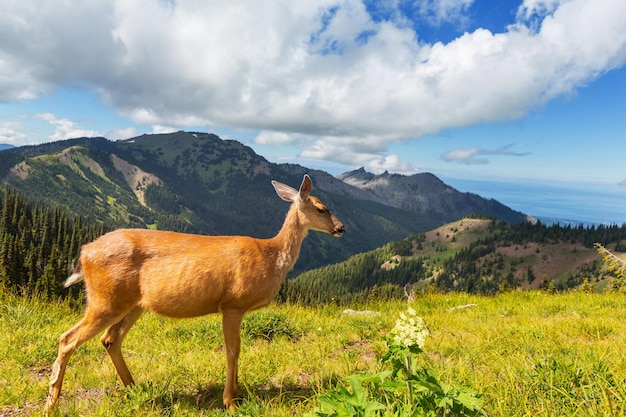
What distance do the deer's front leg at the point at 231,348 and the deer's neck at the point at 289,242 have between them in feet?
3.67

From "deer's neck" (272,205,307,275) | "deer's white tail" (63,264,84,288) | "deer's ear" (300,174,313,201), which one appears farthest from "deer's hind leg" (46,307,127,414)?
"deer's ear" (300,174,313,201)

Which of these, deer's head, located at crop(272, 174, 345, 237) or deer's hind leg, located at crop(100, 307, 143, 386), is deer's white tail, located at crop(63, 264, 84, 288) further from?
deer's head, located at crop(272, 174, 345, 237)

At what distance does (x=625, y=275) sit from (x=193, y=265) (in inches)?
688

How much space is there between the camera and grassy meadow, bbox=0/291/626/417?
443cm

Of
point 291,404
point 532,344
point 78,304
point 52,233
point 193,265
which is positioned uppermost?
point 193,265

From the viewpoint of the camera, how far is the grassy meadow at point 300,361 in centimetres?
443

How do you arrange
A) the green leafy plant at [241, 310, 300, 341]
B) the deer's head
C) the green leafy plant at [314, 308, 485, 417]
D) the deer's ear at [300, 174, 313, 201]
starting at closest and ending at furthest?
the green leafy plant at [314, 308, 485, 417]
the deer's ear at [300, 174, 313, 201]
the deer's head
the green leafy plant at [241, 310, 300, 341]

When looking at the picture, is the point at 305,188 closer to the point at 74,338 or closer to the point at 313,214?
the point at 313,214

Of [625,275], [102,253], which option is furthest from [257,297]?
[625,275]

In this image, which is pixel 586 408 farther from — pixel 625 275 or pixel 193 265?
pixel 625 275

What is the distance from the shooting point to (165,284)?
5477 mm

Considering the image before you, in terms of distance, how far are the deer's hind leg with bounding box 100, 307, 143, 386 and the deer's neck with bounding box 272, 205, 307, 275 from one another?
8.14 feet

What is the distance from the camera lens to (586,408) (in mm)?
3750

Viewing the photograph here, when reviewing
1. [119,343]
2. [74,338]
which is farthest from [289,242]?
[74,338]
